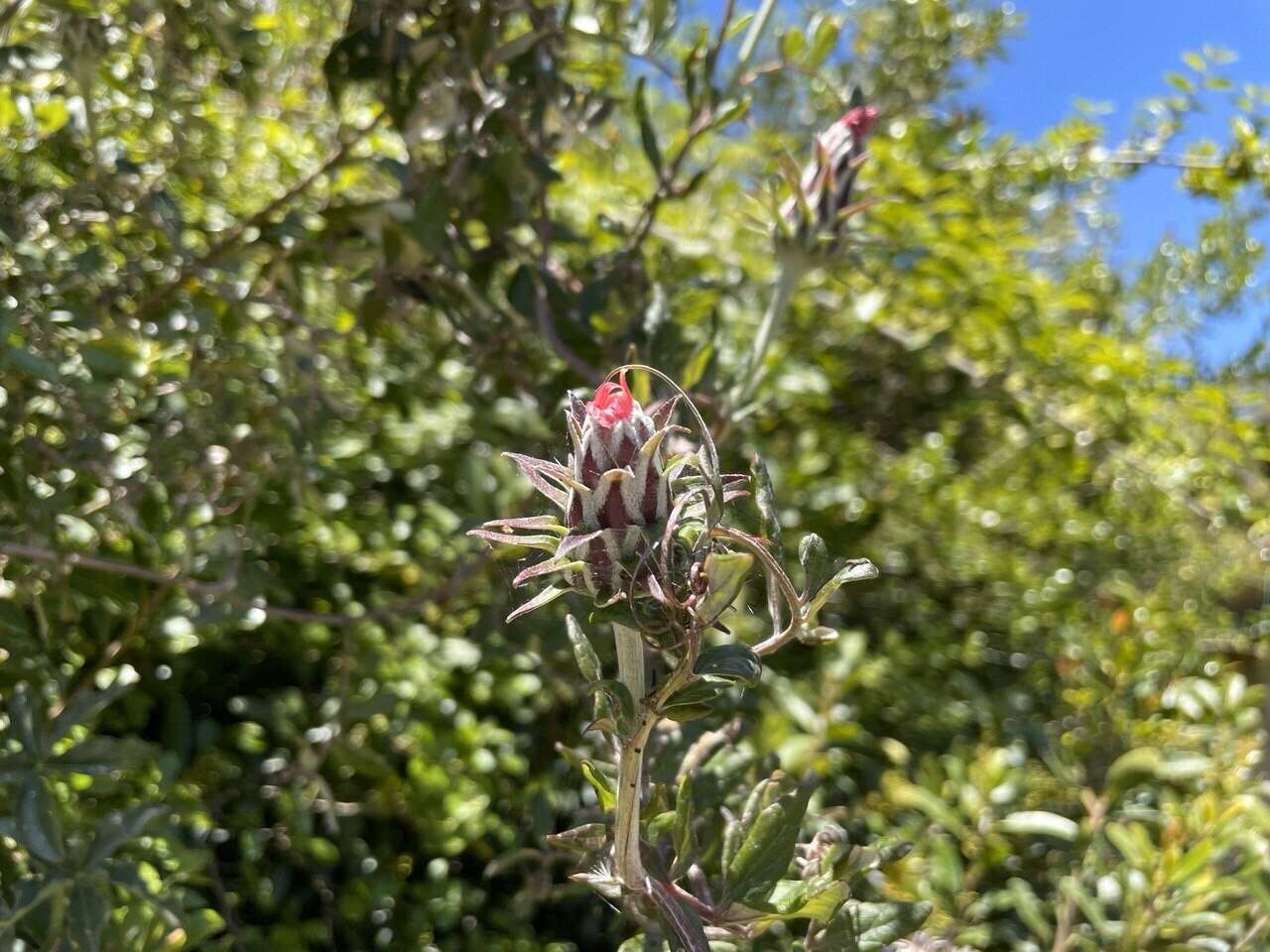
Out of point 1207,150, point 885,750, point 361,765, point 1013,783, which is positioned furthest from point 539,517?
point 1207,150

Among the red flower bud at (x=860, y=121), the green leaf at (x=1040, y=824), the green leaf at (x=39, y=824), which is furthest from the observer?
the green leaf at (x=1040, y=824)

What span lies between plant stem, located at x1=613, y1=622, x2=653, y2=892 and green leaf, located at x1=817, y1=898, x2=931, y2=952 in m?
0.17

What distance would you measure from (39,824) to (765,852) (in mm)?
493

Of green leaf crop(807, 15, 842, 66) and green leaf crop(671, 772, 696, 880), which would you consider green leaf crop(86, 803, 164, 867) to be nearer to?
green leaf crop(671, 772, 696, 880)

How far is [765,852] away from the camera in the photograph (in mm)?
604

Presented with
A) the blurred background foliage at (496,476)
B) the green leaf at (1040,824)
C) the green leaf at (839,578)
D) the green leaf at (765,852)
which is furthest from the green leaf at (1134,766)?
the green leaf at (839,578)

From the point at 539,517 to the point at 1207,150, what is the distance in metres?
1.38

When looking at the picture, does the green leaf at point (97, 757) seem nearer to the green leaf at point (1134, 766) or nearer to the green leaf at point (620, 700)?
the green leaf at point (620, 700)

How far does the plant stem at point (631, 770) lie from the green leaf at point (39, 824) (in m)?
0.42

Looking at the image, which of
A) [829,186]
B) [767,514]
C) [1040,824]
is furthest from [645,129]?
[1040,824]

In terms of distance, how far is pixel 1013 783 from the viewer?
1.29 m

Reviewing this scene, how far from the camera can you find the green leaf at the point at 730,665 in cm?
47

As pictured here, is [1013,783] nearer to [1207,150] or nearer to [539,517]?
[1207,150]

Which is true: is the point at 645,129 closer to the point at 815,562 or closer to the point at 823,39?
the point at 823,39
